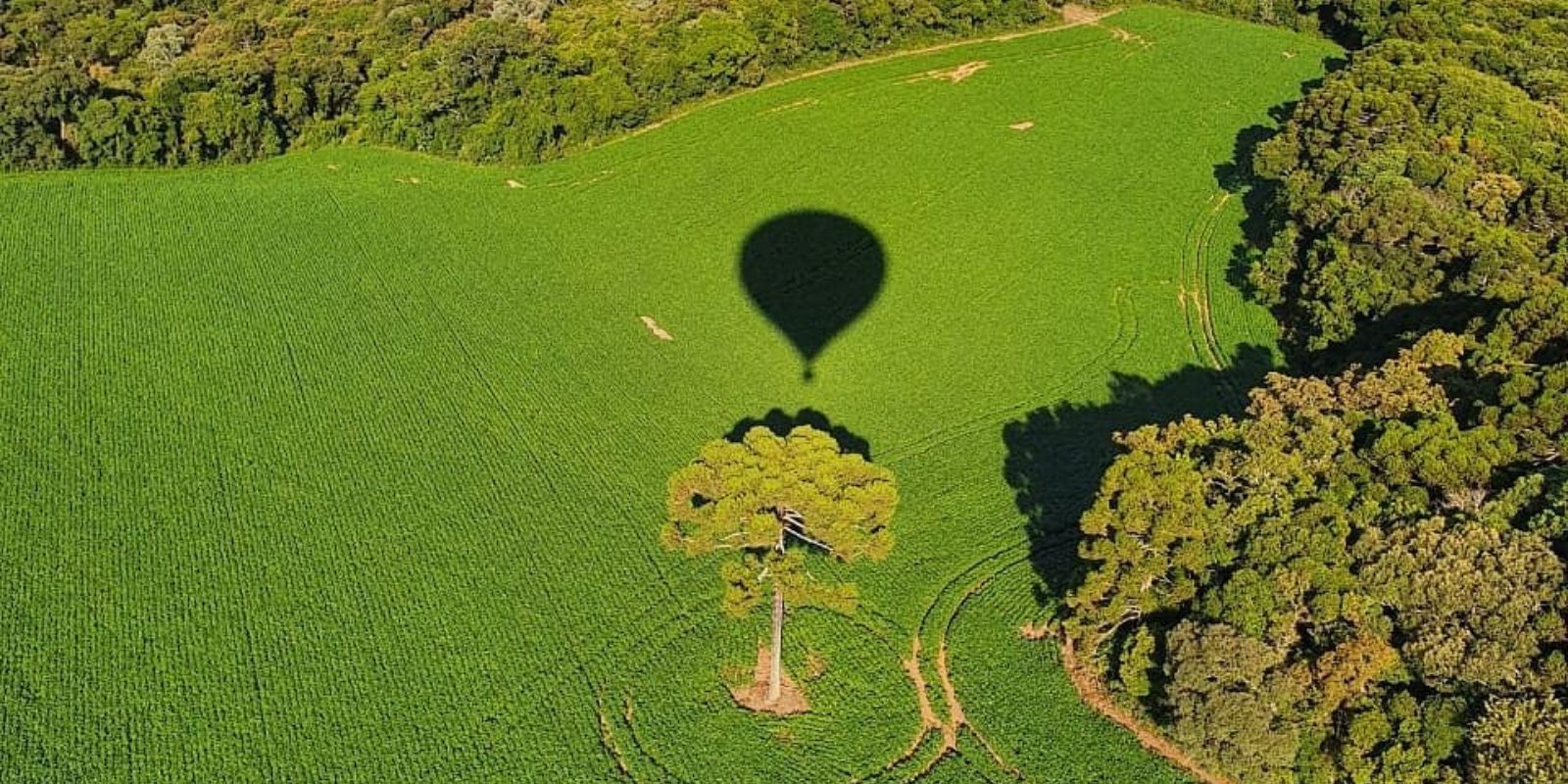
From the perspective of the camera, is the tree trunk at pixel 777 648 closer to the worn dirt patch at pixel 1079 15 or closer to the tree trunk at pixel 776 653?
the tree trunk at pixel 776 653

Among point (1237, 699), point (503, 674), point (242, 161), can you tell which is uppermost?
point (242, 161)

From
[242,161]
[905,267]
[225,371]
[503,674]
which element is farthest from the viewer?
[242,161]

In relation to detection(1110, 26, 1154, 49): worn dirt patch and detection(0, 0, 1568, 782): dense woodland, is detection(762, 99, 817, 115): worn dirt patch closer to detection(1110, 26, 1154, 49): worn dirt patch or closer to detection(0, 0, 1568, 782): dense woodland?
detection(0, 0, 1568, 782): dense woodland

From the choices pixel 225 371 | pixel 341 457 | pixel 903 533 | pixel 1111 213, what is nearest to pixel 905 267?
pixel 1111 213

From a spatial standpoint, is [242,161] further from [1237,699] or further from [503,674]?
[1237,699]

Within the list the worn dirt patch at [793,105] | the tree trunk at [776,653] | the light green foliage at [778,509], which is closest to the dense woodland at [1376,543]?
the light green foliage at [778,509]

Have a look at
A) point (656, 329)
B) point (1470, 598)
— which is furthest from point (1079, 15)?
point (1470, 598)
